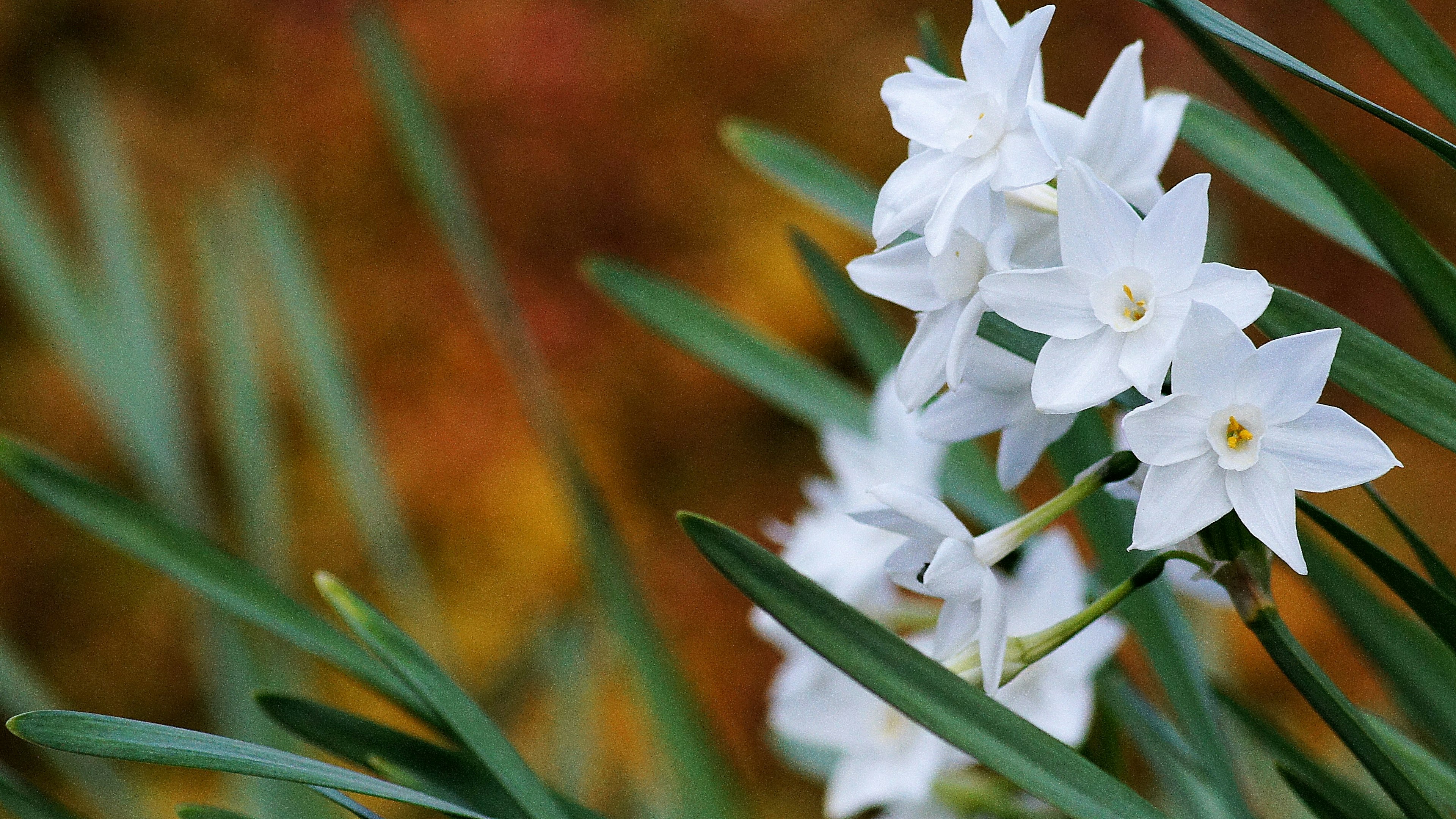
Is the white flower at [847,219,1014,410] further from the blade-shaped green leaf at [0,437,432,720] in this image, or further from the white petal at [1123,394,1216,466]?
the blade-shaped green leaf at [0,437,432,720]

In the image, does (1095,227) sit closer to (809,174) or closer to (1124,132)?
(1124,132)

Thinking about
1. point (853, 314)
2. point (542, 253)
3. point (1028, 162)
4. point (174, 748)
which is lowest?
point (174, 748)

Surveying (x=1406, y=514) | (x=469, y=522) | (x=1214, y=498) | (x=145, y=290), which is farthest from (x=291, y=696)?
(x=1406, y=514)

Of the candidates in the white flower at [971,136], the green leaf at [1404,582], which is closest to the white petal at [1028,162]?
the white flower at [971,136]

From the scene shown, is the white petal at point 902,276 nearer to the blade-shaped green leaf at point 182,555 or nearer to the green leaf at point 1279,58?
the green leaf at point 1279,58

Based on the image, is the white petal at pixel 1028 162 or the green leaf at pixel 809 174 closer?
the white petal at pixel 1028 162

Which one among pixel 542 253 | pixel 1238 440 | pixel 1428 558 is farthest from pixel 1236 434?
pixel 542 253
